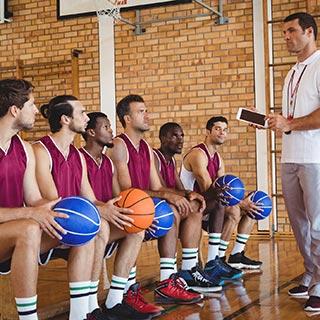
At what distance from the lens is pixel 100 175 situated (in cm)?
379

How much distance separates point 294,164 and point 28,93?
5.33 feet

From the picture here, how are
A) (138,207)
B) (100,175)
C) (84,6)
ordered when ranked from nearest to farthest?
(138,207) → (100,175) → (84,6)

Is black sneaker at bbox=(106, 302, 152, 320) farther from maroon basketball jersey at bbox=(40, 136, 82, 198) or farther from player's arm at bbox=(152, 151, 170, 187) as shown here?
player's arm at bbox=(152, 151, 170, 187)

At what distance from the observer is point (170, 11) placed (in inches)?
326

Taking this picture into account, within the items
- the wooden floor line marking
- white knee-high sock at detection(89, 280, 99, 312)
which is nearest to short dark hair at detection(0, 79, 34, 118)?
white knee-high sock at detection(89, 280, 99, 312)

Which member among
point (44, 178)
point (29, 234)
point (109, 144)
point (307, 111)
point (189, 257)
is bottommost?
point (189, 257)

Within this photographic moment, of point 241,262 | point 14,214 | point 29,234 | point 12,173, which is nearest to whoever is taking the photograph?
point 29,234

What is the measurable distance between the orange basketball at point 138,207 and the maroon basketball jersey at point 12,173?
1.94 feet

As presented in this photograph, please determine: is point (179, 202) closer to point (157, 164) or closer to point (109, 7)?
point (157, 164)

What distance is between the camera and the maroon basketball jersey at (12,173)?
9.47 feet

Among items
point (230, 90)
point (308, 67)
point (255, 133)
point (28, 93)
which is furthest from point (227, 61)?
point (28, 93)

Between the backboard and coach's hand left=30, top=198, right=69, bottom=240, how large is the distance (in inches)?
202

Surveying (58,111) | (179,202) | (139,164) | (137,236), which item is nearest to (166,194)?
(179,202)

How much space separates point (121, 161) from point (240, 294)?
1222 millimetres
